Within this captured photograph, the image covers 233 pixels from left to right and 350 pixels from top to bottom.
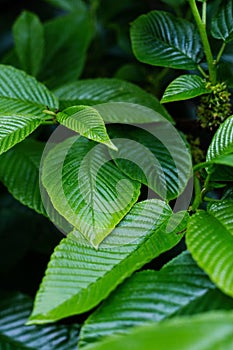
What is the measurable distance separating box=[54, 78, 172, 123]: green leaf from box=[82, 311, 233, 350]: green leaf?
47 cm

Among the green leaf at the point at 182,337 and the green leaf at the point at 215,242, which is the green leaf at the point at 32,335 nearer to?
the green leaf at the point at 215,242

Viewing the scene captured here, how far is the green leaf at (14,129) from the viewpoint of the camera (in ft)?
2.19

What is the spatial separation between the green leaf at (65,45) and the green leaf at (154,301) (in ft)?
2.05

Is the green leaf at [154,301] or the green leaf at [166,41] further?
the green leaf at [166,41]

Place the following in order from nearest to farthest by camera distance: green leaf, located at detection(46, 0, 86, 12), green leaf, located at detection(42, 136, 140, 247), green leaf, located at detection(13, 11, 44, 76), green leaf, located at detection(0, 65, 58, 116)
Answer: green leaf, located at detection(42, 136, 140, 247) → green leaf, located at detection(0, 65, 58, 116) → green leaf, located at detection(13, 11, 44, 76) → green leaf, located at detection(46, 0, 86, 12)

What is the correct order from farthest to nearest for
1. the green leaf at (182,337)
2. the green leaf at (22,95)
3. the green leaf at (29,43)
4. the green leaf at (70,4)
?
the green leaf at (70,4), the green leaf at (29,43), the green leaf at (22,95), the green leaf at (182,337)

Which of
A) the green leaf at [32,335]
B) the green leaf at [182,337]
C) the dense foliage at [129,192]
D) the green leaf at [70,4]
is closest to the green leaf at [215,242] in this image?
the dense foliage at [129,192]

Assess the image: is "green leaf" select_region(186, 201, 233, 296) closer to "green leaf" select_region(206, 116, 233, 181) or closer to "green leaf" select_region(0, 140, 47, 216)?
"green leaf" select_region(206, 116, 233, 181)

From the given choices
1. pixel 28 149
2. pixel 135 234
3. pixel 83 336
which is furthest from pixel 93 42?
pixel 83 336

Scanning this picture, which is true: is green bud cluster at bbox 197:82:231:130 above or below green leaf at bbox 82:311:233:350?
below

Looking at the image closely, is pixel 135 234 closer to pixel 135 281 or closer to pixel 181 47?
pixel 135 281

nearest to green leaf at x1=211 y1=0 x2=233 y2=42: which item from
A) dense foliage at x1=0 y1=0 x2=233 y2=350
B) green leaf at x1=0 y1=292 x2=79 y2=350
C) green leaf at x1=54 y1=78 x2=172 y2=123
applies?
dense foliage at x1=0 y1=0 x2=233 y2=350

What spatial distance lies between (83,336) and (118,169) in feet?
0.80

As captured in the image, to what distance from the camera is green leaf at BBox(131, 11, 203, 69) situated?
819mm
